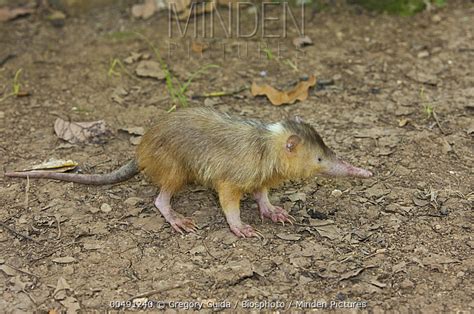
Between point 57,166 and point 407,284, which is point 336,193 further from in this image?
point 57,166

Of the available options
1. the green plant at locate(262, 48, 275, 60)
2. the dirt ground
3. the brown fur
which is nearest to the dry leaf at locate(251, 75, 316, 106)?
the dirt ground

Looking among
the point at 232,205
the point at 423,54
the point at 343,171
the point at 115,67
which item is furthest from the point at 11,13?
the point at 343,171

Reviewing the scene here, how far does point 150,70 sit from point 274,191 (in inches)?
97.5

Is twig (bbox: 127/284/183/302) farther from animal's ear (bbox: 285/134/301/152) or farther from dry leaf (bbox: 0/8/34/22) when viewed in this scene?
dry leaf (bbox: 0/8/34/22)

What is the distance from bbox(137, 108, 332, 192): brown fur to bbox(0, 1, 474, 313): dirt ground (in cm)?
34

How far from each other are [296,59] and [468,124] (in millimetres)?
2151

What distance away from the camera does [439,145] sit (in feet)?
20.8

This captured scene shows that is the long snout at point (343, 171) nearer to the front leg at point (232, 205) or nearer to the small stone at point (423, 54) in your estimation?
the front leg at point (232, 205)

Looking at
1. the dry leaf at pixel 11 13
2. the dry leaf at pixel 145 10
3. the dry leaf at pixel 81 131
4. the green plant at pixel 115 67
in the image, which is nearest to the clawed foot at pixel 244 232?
the dry leaf at pixel 81 131

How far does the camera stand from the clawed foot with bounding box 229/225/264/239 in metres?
5.33

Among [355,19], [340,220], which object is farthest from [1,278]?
[355,19]

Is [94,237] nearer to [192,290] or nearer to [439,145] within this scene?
[192,290]

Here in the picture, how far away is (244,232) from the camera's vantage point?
Answer: 210 inches

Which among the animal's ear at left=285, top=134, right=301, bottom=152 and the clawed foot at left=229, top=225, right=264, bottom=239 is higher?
the animal's ear at left=285, top=134, right=301, bottom=152
